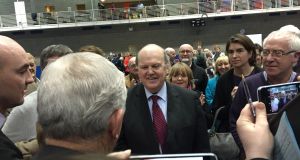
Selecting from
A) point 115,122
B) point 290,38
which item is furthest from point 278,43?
point 115,122

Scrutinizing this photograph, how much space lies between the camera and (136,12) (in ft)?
75.8

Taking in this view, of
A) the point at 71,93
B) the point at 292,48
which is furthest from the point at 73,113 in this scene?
the point at 292,48

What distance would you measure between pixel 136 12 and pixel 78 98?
2259 cm

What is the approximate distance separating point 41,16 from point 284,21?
54.1ft

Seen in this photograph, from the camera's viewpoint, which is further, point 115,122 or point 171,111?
point 171,111

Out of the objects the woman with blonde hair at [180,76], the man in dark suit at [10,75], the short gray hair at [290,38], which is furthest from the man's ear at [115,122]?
the woman with blonde hair at [180,76]

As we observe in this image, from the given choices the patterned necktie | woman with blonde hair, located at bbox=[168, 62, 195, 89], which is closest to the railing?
woman with blonde hair, located at bbox=[168, 62, 195, 89]

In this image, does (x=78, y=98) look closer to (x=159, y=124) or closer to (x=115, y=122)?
(x=115, y=122)

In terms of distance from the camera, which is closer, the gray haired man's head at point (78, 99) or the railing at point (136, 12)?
the gray haired man's head at point (78, 99)

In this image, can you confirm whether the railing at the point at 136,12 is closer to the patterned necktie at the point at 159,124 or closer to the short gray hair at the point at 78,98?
the patterned necktie at the point at 159,124

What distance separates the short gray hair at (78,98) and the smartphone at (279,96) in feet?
2.71

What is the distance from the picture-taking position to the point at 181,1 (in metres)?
25.2

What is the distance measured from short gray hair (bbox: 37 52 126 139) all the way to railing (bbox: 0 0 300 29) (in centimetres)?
2211

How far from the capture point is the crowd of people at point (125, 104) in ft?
3.28
